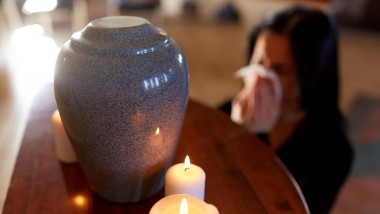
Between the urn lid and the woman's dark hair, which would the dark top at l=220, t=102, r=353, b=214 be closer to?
the woman's dark hair

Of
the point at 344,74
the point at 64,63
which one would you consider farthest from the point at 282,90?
the point at 344,74

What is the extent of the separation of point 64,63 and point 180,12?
409 cm

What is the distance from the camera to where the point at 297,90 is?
41.8 inches

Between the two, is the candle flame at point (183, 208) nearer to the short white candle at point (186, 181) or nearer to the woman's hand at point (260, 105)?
the short white candle at point (186, 181)

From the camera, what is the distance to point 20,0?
3900 mm

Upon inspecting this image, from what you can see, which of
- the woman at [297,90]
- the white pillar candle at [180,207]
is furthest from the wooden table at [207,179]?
the woman at [297,90]

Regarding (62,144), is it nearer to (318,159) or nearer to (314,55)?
(318,159)

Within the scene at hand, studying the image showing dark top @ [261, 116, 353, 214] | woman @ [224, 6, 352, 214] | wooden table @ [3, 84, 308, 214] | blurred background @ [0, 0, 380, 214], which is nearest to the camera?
wooden table @ [3, 84, 308, 214]

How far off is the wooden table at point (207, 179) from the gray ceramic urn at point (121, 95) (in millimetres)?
86

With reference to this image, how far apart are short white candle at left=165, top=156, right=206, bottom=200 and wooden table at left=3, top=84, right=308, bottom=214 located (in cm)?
7

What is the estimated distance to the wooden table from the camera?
619mm

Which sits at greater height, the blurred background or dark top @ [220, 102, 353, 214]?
dark top @ [220, 102, 353, 214]

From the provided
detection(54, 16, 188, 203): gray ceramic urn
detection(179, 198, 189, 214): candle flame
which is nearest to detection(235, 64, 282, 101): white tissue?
detection(54, 16, 188, 203): gray ceramic urn

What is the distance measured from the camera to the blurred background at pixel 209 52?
73.0 inches
